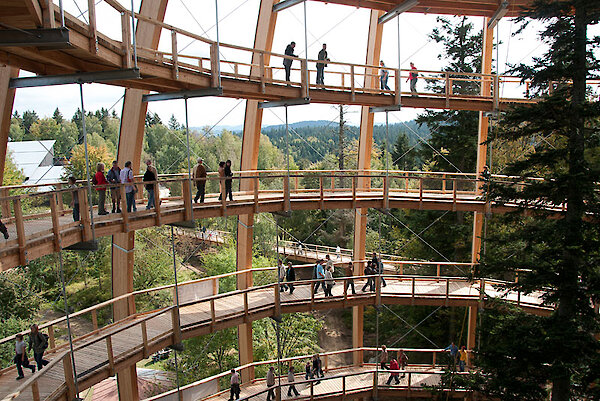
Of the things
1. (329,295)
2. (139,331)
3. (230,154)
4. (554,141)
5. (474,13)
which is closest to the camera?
(139,331)

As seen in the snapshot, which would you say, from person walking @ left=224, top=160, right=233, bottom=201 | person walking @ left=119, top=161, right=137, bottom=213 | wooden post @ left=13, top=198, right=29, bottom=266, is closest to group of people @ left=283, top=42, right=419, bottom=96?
person walking @ left=224, top=160, right=233, bottom=201

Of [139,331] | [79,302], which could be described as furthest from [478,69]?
[79,302]

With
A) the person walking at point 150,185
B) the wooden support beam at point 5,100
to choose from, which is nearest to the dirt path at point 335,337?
the person walking at point 150,185

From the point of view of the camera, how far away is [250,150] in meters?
14.5

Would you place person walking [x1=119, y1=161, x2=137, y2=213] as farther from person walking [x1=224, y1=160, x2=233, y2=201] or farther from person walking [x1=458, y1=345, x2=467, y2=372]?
person walking [x1=458, y1=345, x2=467, y2=372]

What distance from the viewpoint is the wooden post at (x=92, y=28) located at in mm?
6672

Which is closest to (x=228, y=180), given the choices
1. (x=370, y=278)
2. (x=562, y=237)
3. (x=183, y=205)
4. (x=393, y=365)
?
(x=183, y=205)

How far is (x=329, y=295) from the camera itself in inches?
548

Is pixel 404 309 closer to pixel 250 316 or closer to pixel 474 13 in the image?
pixel 250 316

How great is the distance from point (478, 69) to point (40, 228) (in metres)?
19.8

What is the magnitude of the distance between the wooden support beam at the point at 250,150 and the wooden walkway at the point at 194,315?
1362 mm

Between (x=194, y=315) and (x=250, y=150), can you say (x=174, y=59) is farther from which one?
(x=194, y=315)

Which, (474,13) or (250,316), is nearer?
(250,316)

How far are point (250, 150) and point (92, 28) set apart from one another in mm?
7943
